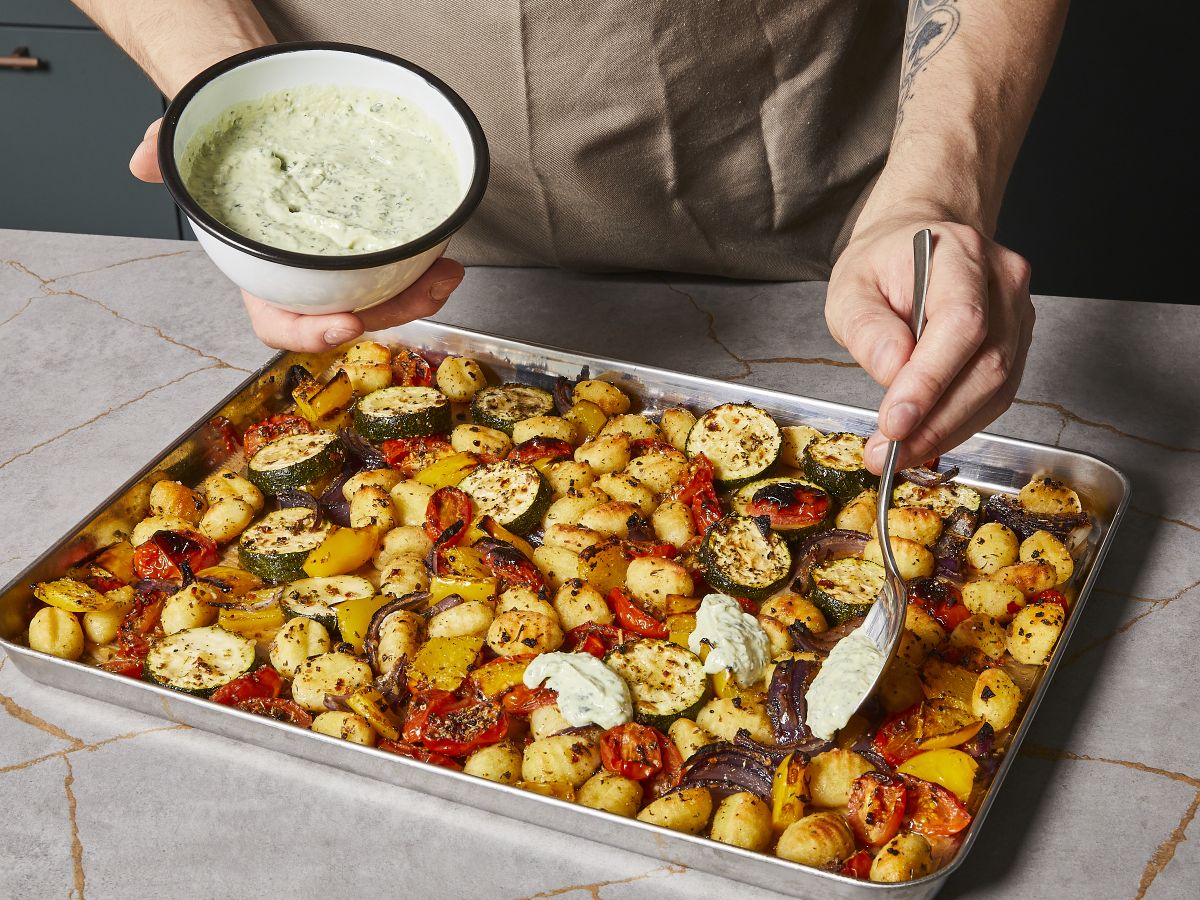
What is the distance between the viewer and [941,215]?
1438 mm

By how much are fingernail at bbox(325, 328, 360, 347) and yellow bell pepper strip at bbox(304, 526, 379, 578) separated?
31cm

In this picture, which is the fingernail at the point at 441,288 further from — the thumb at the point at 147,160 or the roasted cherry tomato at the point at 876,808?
the roasted cherry tomato at the point at 876,808

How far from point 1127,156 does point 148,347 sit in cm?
252

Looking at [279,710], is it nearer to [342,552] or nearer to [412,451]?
[342,552]

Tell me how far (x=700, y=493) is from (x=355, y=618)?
49cm

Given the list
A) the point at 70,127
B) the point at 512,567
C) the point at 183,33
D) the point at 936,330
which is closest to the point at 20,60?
the point at 70,127

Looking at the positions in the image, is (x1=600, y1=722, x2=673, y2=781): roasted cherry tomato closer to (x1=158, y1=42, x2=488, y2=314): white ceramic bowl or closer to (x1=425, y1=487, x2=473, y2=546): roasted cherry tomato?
(x1=425, y1=487, x2=473, y2=546): roasted cherry tomato

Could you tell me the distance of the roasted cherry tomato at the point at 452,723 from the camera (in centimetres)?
132

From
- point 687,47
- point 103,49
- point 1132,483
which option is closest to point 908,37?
point 687,47

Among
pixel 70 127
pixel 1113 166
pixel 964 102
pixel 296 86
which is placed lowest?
pixel 1113 166

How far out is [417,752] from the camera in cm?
132

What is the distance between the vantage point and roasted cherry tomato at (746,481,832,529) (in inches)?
63.3

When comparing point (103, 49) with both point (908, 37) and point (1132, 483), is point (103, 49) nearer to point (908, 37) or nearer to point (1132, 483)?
point (908, 37)

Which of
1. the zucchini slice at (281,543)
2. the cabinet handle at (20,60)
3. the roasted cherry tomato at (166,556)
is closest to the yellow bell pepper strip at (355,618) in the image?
the zucchini slice at (281,543)
